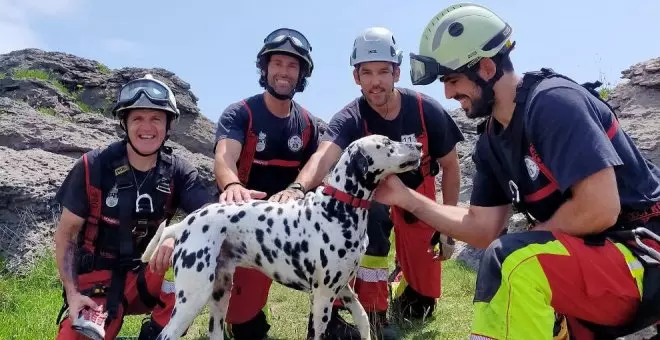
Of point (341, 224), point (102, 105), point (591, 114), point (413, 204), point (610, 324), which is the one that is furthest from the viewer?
point (102, 105)

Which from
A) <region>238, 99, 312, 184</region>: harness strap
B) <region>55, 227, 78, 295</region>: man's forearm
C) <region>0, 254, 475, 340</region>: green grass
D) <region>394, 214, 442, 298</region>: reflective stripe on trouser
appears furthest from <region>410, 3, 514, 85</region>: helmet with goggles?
<region>55, 227, 78, 295</region>: man's forearm

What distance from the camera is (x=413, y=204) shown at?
4438mm

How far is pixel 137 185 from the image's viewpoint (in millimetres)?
5352

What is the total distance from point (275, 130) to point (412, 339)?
105 inches

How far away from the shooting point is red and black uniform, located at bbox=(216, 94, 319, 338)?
20.4 ft

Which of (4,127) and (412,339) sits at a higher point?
(4,127)

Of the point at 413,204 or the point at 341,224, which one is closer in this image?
the point at 413,204

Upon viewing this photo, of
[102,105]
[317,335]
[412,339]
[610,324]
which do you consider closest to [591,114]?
[610,324]

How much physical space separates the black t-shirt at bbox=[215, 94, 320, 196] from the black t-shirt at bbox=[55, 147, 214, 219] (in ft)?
2.83

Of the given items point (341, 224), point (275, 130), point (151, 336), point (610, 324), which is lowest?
point (151, 336)

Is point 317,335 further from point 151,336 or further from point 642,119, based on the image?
point 642,119

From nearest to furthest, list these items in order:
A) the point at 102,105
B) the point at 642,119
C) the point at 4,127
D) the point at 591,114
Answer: the point at 591,114 < the point at 642,119 < the point at 4,127 < the point at 102,105

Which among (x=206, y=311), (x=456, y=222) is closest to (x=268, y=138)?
(x=206, y=311)

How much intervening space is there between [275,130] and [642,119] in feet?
21.8
